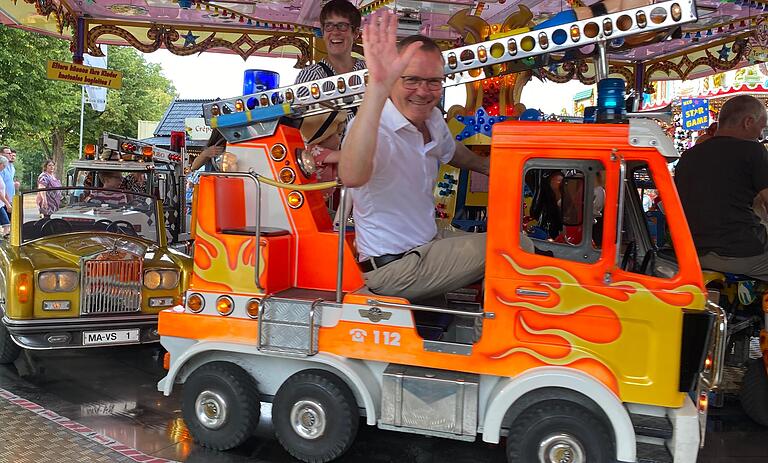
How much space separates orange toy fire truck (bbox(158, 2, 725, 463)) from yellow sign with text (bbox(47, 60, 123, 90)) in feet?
28.9

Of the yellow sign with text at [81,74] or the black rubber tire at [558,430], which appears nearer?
the black rubber tire at [558,430]

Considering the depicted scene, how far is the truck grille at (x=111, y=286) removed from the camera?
17.6 feet

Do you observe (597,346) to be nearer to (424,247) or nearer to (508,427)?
(508,427)

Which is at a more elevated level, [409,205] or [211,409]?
[409,205]

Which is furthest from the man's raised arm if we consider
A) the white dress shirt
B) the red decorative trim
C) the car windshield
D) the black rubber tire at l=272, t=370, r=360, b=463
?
the car windshield

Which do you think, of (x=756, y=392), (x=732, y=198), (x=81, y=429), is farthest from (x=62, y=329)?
(x=756, y=392)

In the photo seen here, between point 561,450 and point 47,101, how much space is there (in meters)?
23.8

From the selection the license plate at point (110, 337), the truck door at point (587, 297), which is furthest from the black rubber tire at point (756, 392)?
the license plate at point (110, 337)

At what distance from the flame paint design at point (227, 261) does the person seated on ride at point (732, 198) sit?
305 centimetres

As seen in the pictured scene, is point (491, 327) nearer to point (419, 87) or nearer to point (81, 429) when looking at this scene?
point (419, 87)

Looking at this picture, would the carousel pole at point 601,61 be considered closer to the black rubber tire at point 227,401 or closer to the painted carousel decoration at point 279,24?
the black rubber tire at point 227,401

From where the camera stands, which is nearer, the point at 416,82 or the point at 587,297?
the point at 587,297

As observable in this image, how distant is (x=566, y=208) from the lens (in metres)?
3.56

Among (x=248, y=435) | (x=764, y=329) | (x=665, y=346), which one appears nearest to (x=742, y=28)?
(x=764, y=329)
